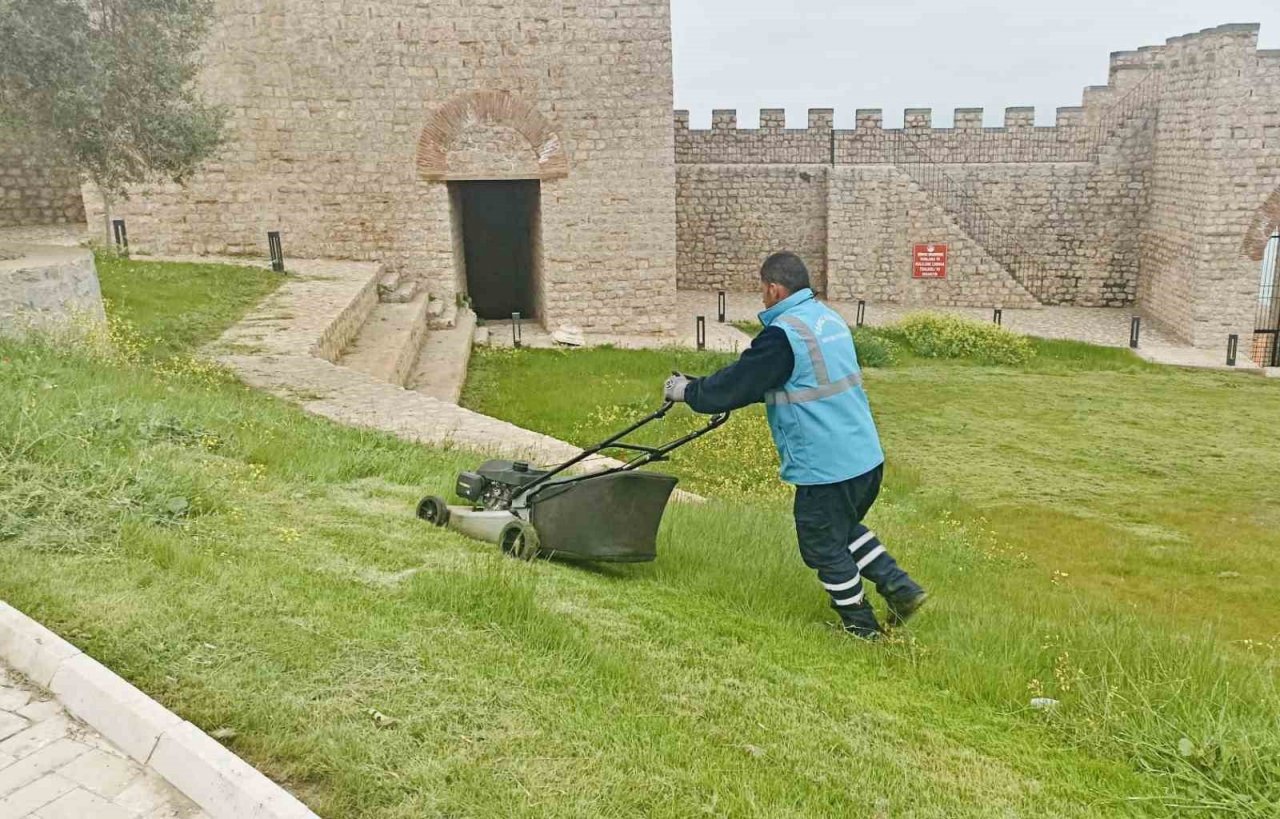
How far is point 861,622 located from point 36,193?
19496 millimetres

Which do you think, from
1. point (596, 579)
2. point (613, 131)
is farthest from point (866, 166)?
point (596, 579)

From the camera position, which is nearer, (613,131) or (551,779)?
(551,779)

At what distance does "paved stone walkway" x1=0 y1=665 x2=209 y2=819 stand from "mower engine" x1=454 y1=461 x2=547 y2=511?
7.89 feet

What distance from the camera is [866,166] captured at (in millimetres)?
21578

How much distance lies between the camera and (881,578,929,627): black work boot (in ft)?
15.6

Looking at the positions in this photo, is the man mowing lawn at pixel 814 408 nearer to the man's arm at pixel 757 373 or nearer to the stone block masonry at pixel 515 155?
the man's arm at pixel 757 373

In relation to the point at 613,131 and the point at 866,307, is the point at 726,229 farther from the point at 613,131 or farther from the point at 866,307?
the point at 613,131

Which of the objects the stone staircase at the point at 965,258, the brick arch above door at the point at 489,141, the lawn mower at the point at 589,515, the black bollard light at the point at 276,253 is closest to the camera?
the lawn mower at the point at 589,515

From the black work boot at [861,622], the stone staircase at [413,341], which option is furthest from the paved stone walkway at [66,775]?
the stone staircase at [413,341]

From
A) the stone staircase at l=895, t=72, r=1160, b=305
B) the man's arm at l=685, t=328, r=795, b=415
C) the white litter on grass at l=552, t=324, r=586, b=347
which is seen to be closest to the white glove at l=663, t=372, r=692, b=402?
the man's arm at l=685, t=328, r=795, b=415

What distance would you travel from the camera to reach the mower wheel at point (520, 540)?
5023mm

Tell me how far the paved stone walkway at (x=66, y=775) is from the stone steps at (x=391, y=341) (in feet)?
25.9

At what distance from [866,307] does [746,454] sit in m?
12.4

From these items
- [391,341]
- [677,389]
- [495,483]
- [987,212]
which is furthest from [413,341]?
[987,212]
